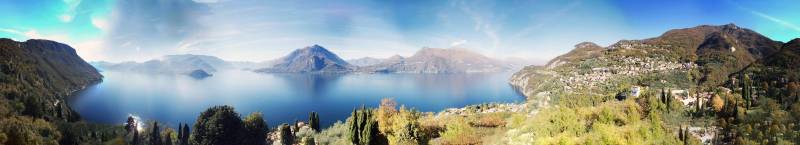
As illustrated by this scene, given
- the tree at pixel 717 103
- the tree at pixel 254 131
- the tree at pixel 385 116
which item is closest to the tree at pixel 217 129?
the tree at pixel 254 131

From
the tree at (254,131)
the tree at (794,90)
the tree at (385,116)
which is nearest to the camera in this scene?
the tree at (385,116)

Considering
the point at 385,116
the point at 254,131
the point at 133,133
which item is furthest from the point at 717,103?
the point at 133,133

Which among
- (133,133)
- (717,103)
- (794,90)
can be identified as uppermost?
(794,90)

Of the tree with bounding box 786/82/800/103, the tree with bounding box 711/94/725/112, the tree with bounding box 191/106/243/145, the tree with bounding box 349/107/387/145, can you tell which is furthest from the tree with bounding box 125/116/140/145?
the tree with bounding box 786/82/800/103

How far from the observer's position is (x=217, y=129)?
6606cm

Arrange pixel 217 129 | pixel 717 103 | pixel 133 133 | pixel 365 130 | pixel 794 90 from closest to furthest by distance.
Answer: pixel 365 130
pixel 217 129
pixel 133 133
pixel 717 103
pixel 794 90

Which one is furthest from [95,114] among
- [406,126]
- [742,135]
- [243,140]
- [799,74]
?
[799,74]

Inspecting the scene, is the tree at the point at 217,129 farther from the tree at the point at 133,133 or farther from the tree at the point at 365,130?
the tree at the point at 365,130

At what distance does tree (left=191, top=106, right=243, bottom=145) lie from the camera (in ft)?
216

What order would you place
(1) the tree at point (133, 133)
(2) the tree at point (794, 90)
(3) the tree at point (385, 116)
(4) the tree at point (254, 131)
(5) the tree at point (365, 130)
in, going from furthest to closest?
(2) the tree at point (794, 90) < (1) the tree at point (133, 133) < (4) the tree at point (254, 131) < (3) the tree at point (385, 116) < (5) the tree at point (365, 130)

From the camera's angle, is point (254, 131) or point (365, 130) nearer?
point (365, 130)

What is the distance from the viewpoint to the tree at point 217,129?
6575cm

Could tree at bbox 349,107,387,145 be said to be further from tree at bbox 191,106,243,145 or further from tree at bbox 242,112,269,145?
tree at bbox 242,112,269,145

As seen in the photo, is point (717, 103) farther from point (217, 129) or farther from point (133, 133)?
point (133, 133)
